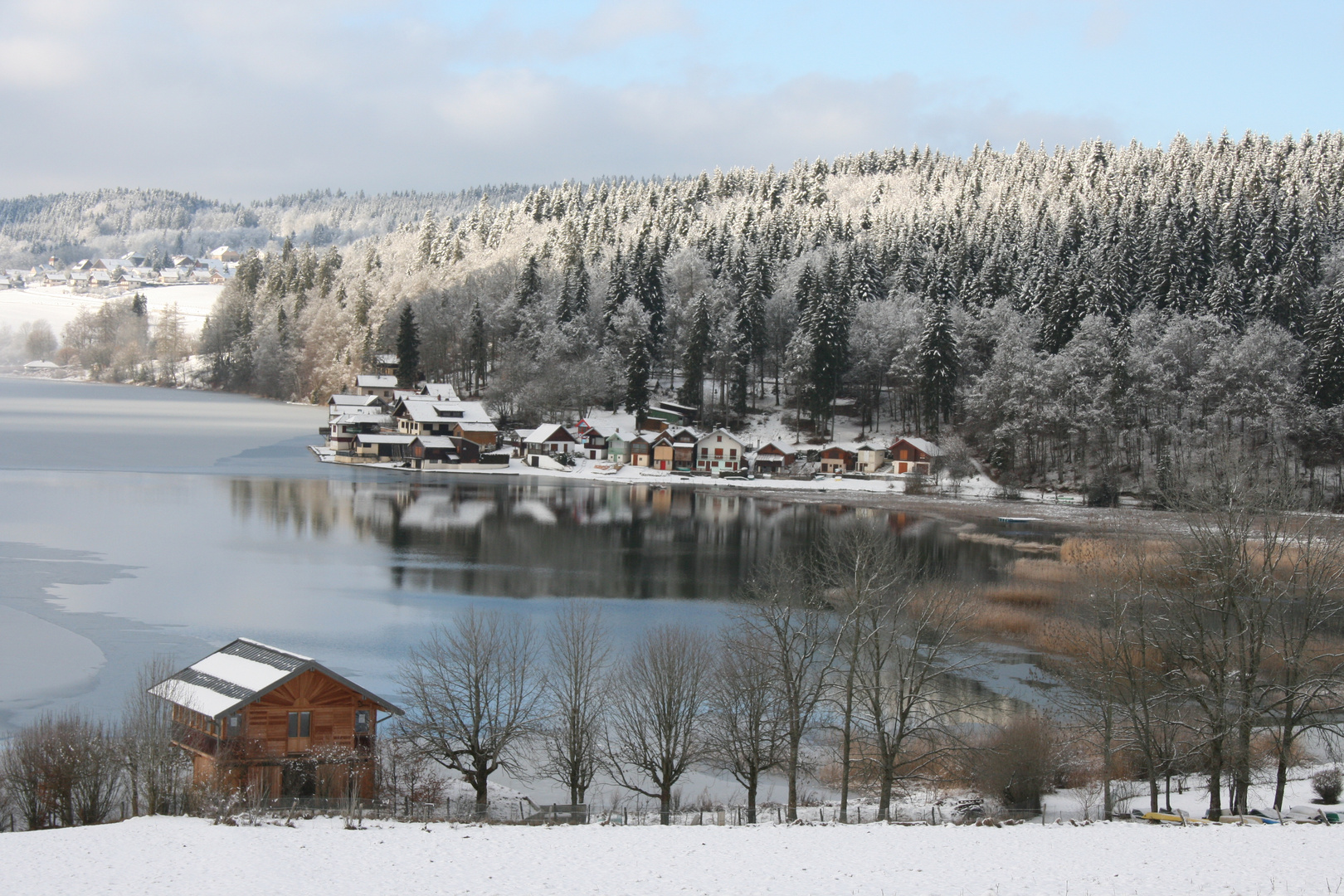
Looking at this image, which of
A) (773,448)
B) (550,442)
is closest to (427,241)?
(550,442)

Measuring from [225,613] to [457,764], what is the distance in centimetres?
1480

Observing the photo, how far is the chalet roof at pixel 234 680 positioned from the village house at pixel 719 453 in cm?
5216

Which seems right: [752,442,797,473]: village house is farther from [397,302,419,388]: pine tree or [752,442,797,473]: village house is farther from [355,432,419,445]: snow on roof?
[397,302,419,388]: pine tree

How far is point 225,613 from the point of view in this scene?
91.1ft

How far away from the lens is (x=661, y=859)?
11562mm

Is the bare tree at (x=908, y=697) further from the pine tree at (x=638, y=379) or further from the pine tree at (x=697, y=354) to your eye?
the pine tree at (x=697, y=354)

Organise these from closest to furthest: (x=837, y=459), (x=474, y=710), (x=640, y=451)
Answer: (x=474, y=710) < (x=837, y=459) < (x=640, y=451)

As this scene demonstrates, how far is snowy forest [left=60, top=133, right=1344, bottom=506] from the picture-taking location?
59500 millimetres

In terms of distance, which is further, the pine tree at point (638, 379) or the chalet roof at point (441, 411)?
the chalet roof at point (441, 411)

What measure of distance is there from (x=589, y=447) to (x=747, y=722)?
2211 inches

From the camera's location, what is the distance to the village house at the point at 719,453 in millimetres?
68750

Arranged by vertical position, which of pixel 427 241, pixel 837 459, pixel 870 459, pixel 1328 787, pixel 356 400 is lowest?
pixel 1328 787

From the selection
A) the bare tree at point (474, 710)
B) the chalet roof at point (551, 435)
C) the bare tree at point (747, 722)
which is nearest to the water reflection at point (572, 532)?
the chalet roof at point (551, 435)

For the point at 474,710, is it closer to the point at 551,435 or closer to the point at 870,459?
the point at 870,459
